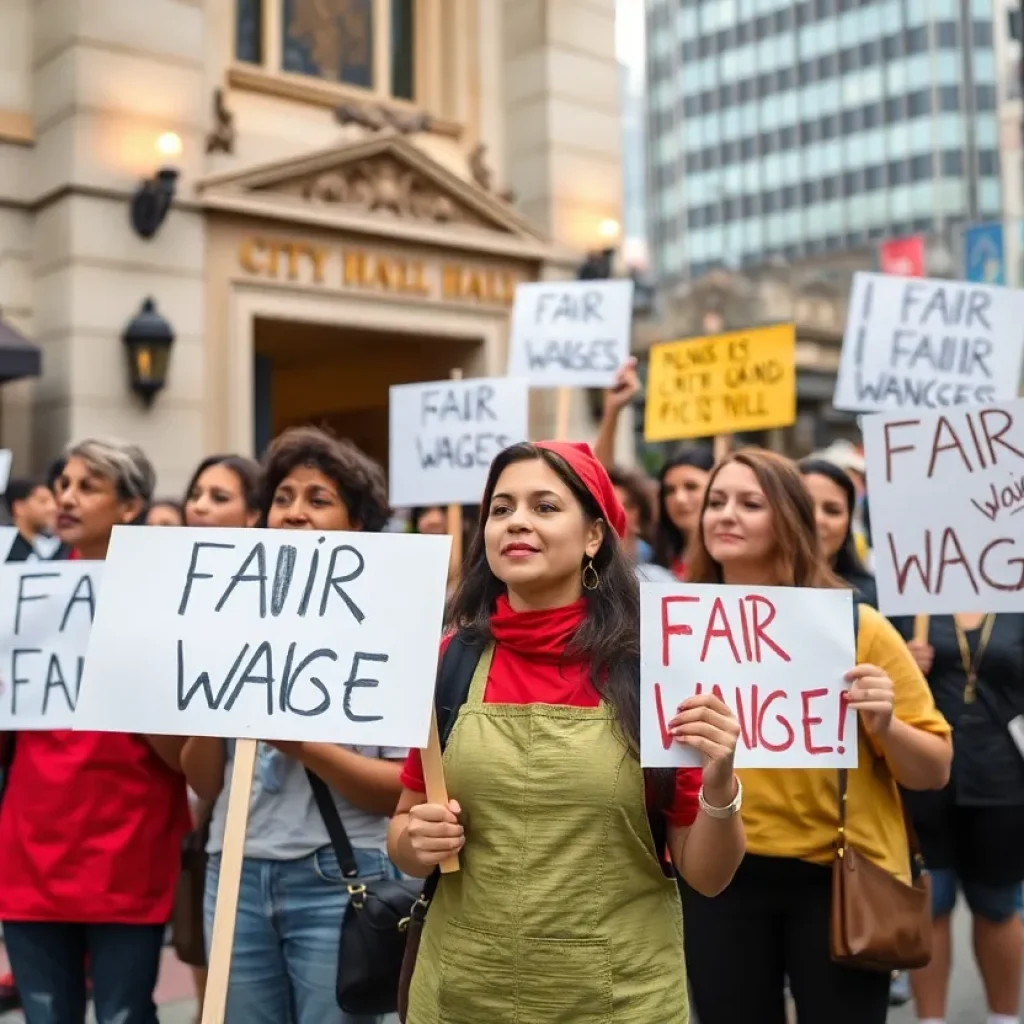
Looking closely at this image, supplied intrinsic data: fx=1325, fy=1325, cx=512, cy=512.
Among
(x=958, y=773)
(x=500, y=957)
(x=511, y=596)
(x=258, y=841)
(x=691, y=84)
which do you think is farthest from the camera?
(x=691, y=84)

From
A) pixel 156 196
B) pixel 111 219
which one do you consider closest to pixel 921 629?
pixel 156 196

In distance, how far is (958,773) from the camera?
4113mm

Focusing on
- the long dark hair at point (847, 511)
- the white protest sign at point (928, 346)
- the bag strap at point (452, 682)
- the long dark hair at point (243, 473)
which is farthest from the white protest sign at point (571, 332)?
the bag strap at point (452, 682)

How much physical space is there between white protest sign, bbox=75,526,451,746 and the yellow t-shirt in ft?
3.70

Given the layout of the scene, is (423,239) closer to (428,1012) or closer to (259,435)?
(259,435)

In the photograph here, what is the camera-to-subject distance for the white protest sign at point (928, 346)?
5465 millimetres

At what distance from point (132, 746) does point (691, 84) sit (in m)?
88.5

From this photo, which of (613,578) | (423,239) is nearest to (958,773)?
(613,578)

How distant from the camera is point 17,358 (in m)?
8.70

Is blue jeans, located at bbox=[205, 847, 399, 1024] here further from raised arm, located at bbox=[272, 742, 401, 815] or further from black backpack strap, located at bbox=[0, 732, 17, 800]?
black backpack strap, located at bbox=[0, 732, 17, 800]

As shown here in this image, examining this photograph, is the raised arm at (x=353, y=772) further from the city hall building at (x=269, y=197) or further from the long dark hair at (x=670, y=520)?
the city hall building at (x=269, y=197)

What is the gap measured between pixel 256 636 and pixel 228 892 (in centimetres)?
44

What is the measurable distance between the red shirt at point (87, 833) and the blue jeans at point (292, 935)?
0.38m

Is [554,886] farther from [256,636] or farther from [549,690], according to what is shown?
[256,636]
